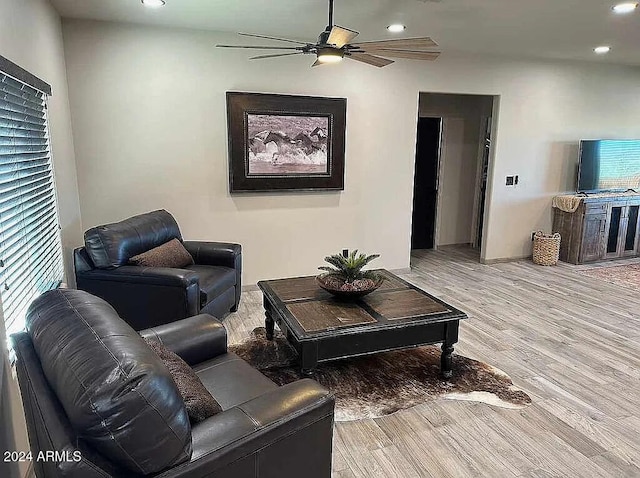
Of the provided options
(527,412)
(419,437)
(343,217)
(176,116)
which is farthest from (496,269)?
→ (176,116)

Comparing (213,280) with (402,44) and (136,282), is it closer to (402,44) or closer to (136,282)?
(136,282)

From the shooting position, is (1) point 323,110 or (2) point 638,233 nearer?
(1) point 323,110

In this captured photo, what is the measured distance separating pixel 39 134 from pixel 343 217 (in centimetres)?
313

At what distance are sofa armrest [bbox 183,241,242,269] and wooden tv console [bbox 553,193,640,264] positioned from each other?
184 inches

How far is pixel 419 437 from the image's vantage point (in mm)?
2422

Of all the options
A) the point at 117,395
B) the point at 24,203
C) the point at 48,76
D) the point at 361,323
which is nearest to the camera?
the point at 117,395

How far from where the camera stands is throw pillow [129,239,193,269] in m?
3.51

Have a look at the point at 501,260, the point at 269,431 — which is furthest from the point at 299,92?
the point at 269,431

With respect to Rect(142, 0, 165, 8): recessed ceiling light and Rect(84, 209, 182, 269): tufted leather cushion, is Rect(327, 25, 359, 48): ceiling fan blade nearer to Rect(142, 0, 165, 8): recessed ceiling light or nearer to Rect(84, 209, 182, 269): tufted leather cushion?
Rect(142, 0, 165, 8): recessed ceiling light

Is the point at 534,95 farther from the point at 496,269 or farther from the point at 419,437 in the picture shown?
the point at 419,437

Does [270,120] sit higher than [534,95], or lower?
lower

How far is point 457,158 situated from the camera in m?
7.00

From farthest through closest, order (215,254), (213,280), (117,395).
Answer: (215,254), (213,280), (117,395)

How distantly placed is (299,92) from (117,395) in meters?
4.10
